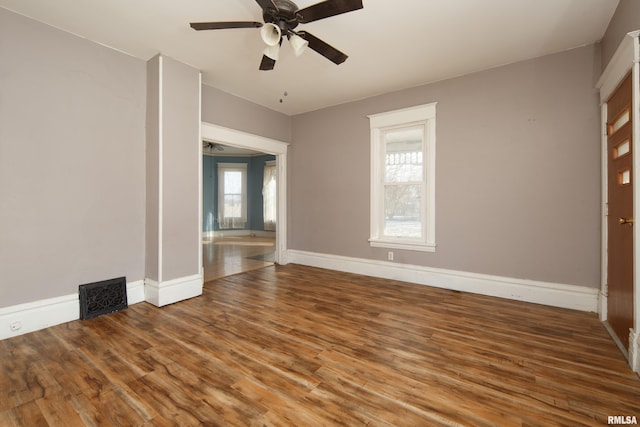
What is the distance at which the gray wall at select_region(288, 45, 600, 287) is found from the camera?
291 cm

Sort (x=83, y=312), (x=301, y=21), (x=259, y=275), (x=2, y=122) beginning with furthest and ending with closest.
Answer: (x=259, y=275) → (x=83, y=312) → (x=2, y=122) → (x=301, y=21)

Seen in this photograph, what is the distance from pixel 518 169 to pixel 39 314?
5075 millimetres

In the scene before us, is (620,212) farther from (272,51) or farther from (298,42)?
(272,51)

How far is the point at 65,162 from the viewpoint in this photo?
2678 mm

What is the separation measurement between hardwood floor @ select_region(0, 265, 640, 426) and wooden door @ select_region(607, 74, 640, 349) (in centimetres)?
28

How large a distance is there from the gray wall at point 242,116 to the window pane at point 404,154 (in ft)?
6.25

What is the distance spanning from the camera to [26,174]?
246cm

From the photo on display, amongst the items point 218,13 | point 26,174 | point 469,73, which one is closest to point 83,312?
point 26,174

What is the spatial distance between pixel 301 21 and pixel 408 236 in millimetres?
3059

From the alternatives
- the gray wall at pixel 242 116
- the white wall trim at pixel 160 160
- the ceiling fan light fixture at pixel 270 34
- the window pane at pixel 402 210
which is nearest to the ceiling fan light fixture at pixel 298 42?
the ceiling fan light fixture at pixel 270 34

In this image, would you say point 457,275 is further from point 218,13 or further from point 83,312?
point 83,312

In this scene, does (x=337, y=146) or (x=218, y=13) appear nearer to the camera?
(x=218, y=13)

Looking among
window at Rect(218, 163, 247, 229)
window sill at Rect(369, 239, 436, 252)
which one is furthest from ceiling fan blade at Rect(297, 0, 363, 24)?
window at Rect(218, 163, 247, 229)

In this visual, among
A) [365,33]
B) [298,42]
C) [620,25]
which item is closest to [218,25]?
[298,42]
